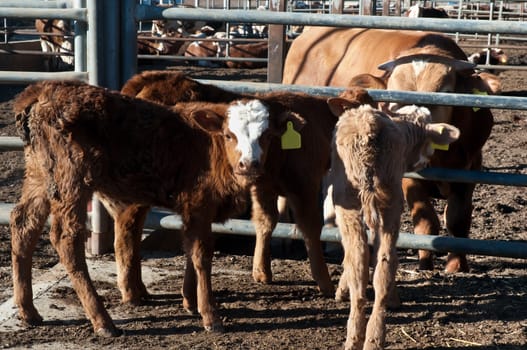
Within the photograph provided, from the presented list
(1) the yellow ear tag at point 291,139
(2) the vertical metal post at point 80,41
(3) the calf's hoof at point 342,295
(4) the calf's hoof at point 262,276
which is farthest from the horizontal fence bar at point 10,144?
(3) the calf's hoof at point 342,295

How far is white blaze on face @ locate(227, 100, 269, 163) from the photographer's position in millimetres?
4410

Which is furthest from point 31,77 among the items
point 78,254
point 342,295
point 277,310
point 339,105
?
point 342,295

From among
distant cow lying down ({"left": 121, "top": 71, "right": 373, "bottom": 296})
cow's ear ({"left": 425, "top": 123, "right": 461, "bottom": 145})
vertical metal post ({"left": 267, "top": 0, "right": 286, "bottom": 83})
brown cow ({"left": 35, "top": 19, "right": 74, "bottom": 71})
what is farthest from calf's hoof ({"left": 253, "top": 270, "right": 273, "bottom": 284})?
brown cow ({"left": 35, "top": 19, "right": 74, "bottom": 71})

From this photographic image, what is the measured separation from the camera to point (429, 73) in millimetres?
6086

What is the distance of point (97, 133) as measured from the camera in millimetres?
4473

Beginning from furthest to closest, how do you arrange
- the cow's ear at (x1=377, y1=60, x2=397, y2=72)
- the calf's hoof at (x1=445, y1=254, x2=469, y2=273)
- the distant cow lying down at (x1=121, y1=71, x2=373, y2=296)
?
the cow's ear at (x1=377, y1=60, x2=397, y2=72), the calf's hoof at (x1=445, y1=254, x2=469, y2=273), the distant cow lying down at (x1=121, y1=71, x2=373, y2=296)

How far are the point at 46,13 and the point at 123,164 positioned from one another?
146cm

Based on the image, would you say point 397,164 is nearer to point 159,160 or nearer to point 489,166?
point 159,160

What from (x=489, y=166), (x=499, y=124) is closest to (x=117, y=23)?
(x=489, y=166)

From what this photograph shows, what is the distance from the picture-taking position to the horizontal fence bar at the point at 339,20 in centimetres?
501

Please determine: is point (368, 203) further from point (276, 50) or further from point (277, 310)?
point (276, 50)

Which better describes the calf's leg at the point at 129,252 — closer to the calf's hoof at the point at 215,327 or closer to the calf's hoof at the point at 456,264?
the calf's hoof at the point at 215,327

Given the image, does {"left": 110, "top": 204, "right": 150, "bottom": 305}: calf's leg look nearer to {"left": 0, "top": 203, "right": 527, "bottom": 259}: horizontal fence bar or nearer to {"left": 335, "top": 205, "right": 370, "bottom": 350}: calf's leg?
{"left": 0, "top": 203, "right": 527, "bottom": 259}: horizontal fence bar

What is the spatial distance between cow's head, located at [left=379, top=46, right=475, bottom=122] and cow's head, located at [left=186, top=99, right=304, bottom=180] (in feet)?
5.83
